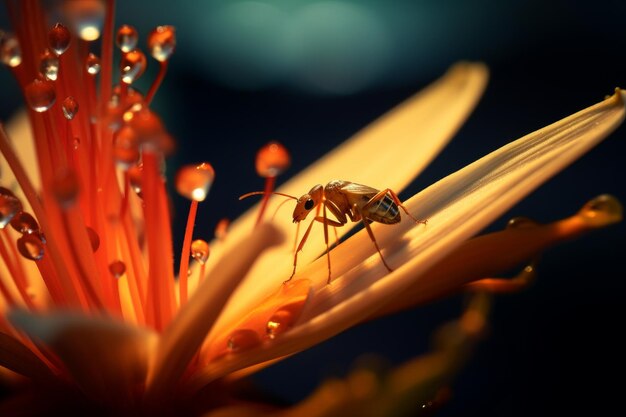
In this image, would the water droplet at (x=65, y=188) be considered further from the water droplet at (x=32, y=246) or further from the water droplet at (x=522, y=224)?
the water droplet at (x=522, y=224)

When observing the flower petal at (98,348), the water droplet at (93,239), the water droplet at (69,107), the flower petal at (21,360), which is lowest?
the flower petal at (98,348)

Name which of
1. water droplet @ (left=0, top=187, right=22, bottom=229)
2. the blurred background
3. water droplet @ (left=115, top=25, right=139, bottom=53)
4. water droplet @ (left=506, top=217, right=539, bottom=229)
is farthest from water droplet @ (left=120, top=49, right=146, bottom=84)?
the blurred background

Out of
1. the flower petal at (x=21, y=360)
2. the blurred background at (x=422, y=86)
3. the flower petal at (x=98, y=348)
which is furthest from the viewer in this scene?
the blurred background at (x=422, y=86)

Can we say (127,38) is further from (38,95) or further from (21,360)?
(21,360)

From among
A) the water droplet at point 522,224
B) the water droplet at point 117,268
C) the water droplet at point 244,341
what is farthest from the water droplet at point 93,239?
the water droplet at point 522,224

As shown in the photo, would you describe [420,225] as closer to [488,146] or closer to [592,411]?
[592,411]

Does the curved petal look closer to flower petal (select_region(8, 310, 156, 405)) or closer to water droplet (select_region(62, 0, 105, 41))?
flower petal (select_region(8, 310, 156, 405))

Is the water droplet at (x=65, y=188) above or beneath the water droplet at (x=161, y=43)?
beneath

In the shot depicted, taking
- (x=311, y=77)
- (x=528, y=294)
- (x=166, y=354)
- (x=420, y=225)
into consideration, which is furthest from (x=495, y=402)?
(x=311, y=77)
